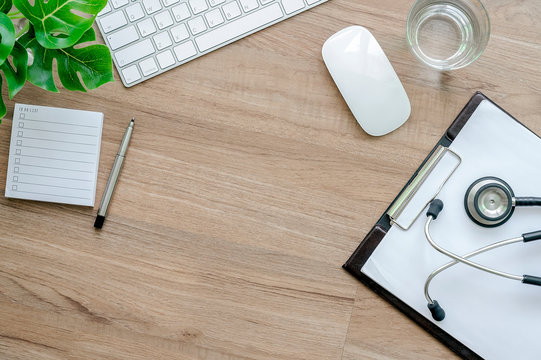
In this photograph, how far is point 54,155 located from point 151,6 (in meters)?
0.25

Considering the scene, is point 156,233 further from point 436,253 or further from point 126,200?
point 436,253

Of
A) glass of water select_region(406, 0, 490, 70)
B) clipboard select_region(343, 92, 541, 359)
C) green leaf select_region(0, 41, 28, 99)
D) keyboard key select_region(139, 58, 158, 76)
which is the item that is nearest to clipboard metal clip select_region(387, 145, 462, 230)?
clipboard select_region(343, 92, 541, 359)

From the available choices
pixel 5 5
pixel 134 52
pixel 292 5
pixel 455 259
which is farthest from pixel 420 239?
pixel 5 5

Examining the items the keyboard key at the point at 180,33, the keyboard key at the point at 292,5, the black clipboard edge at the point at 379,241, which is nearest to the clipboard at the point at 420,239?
the black clipboard edge at the point at 379,241

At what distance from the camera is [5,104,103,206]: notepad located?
2.36 feet

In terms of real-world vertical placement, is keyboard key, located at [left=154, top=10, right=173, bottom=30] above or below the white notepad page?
above

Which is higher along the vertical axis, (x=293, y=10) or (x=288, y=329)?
(x=293, y=10)

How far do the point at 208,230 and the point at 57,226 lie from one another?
0.69 feet

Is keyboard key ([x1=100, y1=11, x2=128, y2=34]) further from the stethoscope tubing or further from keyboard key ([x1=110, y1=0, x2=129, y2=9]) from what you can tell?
the stethoscope tubing

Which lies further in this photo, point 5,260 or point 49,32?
point 5,260

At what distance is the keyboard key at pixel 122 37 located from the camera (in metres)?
0.72

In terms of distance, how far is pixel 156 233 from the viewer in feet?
2.39

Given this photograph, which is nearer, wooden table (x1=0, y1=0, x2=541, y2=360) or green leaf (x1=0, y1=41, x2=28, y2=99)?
green leaf (x1=0, y1=41, x2=28, y2=99)

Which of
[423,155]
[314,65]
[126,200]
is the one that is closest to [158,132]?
[126,200]
